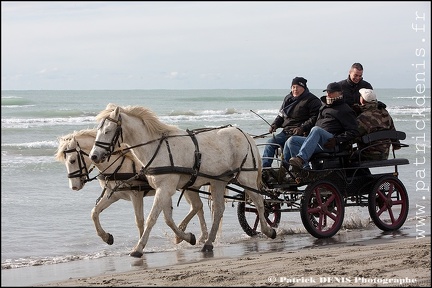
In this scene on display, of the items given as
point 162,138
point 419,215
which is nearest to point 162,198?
point 162,138

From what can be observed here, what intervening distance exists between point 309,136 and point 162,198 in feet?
7.01

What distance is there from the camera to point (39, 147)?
79.2 feet

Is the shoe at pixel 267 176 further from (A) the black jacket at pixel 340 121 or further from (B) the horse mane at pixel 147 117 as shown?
(B) the horse mane at pixel 147 117

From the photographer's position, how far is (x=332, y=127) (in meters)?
11.0

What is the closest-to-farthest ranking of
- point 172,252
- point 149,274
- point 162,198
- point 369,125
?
point 149,274, point 162,198, point 172,252, point 369,125

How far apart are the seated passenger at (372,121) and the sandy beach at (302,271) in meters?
1.94

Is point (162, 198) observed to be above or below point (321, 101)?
below

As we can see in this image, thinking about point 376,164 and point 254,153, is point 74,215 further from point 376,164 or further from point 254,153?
point 376,164

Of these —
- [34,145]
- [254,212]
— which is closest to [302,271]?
[254,212]

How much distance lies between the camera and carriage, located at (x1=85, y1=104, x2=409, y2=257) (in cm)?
977

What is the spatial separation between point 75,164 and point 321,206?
10.4ft

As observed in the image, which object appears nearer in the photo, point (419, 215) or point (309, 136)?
point (309, 136)

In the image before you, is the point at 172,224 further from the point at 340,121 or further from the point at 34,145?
the point at 34,145

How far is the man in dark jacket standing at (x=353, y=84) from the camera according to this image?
11.8 m
